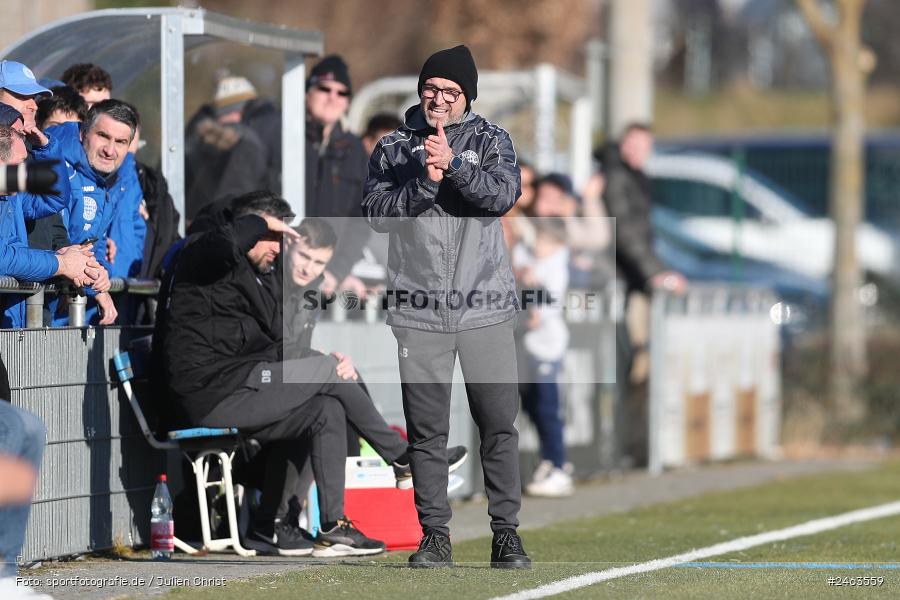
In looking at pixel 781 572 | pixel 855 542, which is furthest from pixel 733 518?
pixel 781 572

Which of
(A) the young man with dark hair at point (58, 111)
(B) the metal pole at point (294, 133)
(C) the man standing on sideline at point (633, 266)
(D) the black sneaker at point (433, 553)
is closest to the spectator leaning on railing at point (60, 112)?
(A) the young man with dark hair at point (58, 111)

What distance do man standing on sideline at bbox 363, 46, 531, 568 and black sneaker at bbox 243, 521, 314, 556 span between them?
3.43 ft

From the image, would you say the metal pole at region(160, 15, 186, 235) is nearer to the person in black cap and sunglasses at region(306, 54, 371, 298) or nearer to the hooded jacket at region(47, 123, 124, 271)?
the hooded jacket at region(47, 123, 124, 271)

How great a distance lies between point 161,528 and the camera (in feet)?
25.9

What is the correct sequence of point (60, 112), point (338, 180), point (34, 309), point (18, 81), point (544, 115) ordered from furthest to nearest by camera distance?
point (544, 115), point (338, 180), point (60, 112), point (34, 309), point (18, 81)

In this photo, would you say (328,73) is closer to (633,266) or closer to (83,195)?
(83,195)

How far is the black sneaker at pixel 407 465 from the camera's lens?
25.8ft

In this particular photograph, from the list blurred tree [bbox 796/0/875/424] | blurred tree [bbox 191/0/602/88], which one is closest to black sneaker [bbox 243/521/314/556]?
blurred tree [bbox 796/0/875/424]

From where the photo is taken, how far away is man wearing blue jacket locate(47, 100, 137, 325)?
8.05 m

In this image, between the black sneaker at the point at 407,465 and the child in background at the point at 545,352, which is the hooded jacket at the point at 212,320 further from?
the child in background at the point at 545,352

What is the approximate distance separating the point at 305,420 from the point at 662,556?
1.77 m

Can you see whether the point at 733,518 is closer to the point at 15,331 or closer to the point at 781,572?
the point at 781,572

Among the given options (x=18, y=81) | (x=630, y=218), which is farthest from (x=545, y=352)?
(x=18, y=81)

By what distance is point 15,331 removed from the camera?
727cm
